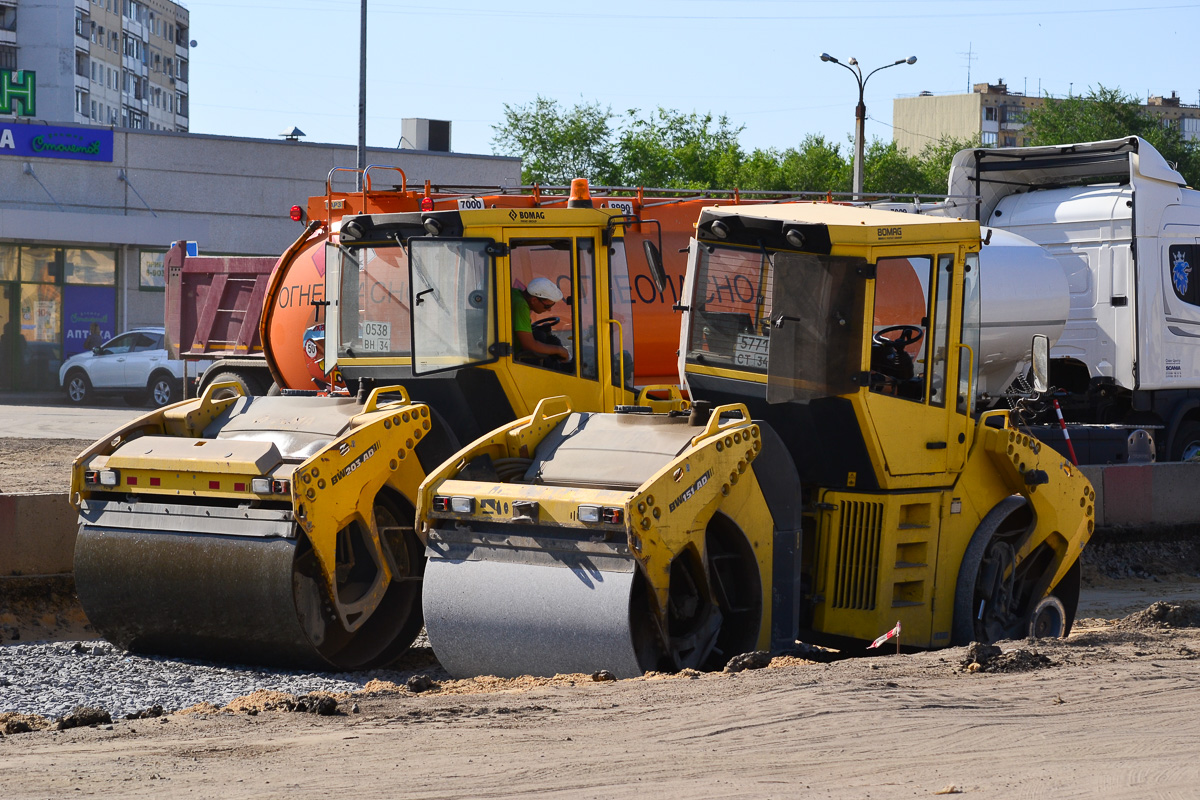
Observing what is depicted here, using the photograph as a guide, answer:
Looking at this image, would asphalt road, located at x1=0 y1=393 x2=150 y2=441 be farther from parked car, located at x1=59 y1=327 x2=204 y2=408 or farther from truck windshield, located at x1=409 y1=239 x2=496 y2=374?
truck windshield, located at x1=409 y1=239 x2=496 y2=374

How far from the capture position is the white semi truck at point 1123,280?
589 inches

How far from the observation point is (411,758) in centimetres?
533

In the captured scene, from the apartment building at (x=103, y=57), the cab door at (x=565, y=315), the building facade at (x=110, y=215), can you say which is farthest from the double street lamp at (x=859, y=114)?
the apartment building at (x=103, y=57)

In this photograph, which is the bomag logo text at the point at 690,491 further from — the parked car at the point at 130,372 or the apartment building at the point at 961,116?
the apartment building at the point at 961,116

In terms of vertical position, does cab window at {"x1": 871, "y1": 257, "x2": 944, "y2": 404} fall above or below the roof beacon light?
below

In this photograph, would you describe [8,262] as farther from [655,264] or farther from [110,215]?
[655,264]

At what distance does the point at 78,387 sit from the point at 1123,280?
19.7 meters

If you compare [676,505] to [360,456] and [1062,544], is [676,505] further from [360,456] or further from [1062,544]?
[1062,544]

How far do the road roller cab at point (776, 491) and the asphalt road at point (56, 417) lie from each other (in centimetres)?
1315

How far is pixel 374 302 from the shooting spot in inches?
359

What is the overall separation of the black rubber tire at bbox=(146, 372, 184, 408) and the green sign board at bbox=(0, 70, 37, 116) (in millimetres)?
10230

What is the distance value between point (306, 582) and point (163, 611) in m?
0.84

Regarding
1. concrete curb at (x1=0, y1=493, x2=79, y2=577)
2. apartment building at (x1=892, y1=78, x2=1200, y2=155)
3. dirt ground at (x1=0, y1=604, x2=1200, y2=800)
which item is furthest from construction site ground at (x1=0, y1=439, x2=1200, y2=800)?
apartment building at (x1=892, y1=78, x2=1200, y2=155)

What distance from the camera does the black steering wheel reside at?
794 cm
